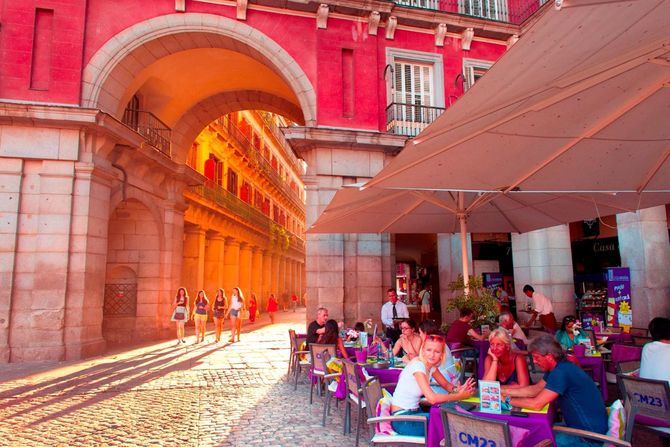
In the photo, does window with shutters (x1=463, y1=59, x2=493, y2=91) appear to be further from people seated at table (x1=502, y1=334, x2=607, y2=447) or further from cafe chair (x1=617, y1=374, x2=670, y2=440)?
people seated at table (x1=502, y1=334, x2=607, y2=447)

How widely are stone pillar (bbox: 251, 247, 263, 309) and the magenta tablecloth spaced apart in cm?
2381

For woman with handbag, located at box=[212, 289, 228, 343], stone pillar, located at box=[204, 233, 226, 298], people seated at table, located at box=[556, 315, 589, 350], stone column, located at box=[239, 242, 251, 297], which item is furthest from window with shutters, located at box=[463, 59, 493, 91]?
stone column, located at box=[239, 242, 251, 297]

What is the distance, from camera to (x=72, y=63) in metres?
10.4

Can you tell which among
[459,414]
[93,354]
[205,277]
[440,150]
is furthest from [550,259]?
[205,277]

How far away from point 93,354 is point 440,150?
9738 millimetres

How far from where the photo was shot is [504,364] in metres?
4.16

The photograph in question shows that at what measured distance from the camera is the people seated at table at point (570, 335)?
6148 millimetres

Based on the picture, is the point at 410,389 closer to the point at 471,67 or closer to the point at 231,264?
the point at 471,67

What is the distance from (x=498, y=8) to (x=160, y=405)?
14.5 meters

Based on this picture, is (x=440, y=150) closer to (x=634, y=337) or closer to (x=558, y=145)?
(x=558, y=145)

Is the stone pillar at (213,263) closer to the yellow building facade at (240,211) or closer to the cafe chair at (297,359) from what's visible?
the yellow building facade at (240,211)

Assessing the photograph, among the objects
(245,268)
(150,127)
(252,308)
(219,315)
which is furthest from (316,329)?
(245,268)

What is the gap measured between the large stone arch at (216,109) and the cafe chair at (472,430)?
13.7 metres

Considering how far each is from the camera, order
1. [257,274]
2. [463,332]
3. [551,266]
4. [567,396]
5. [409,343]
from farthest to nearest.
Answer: [257,274]
[551,266]
[463,332]
[409,343]
[567,396]
